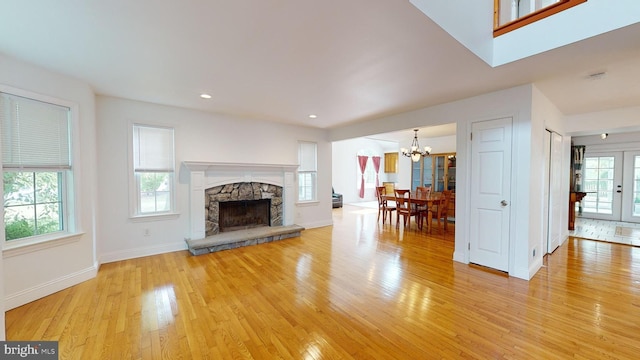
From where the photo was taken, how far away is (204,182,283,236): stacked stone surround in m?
4.86

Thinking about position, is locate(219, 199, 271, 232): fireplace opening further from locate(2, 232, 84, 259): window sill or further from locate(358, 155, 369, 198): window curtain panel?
locate(358, 155, 369, 198): window curtain panel

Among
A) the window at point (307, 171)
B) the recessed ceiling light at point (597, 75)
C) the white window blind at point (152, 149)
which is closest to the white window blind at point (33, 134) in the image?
the white window blind at point (152, 149)

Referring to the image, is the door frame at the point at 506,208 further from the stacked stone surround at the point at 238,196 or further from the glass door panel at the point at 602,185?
the glass door panel at the point at 602,185

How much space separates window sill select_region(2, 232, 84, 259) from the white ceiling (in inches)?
74.8

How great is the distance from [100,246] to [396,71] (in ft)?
15.5

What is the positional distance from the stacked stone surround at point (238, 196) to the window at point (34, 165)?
1.97 meters

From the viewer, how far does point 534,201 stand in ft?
11.5

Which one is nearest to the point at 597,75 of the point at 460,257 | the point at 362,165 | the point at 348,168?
the point at 460,257

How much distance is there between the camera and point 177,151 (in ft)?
14.7

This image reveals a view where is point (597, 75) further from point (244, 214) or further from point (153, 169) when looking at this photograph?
point (153, 169)

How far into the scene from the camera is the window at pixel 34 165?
8.89ft

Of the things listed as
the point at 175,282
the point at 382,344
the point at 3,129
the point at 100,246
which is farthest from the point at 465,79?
the point at 100,246

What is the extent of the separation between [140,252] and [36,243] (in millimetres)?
1442

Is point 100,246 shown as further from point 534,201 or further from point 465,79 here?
point 534,201
